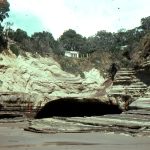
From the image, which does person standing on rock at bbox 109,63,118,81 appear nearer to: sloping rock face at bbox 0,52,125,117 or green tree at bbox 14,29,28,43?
sloping rock face at bbox 0,52,125,117

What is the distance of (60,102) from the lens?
44156 millimetres

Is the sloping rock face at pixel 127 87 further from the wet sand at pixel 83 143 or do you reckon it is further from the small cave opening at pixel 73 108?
the wet sand at pixel 83 143

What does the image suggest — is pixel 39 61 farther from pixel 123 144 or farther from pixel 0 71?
pixel 123 144

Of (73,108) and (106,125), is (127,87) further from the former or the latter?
(106,125)

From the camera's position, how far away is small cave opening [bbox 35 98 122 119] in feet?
141

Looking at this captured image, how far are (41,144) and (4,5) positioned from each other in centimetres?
4446

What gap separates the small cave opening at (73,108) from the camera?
4294 cm

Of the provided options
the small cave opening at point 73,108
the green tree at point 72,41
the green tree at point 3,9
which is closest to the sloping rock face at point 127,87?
the small cave opening at point 73,108

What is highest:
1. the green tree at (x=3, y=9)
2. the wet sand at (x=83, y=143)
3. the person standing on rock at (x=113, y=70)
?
the green tree at (x=3, y=9)

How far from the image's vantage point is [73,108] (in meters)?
45.5

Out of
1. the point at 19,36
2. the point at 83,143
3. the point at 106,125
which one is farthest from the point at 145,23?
the point at 83,143

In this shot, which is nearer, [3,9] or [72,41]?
[3,9]

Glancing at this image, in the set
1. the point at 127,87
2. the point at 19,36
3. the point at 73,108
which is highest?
the point at 19,36

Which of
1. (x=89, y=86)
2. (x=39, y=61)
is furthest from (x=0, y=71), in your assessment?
(x=89, y=86)
